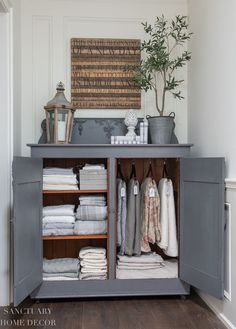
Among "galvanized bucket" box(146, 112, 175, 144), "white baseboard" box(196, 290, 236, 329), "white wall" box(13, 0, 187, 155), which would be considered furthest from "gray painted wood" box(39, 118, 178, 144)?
"white baseboard" box(196, 290, 236, 329)

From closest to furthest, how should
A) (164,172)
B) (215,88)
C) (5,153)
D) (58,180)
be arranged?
1. (215,88)
2. (5,153)
3. (58,180)
4. (164,172)

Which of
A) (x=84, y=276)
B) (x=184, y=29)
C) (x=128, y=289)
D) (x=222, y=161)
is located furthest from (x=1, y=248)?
(x=184, y=29)

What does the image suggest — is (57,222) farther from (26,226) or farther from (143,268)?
(143,268)

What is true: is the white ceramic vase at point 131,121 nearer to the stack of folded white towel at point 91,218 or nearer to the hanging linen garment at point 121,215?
the hanging linen garment at point 121,215

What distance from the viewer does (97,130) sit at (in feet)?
9.84

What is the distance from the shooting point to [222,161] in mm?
2141

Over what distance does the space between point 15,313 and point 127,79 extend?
217cm

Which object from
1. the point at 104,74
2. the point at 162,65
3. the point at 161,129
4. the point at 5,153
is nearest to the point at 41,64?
the point at 104,74

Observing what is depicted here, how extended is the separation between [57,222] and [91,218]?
0.90 feet

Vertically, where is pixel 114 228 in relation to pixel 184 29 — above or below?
below

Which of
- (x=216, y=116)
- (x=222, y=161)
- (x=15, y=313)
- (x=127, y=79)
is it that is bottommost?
(x=15, y=313)

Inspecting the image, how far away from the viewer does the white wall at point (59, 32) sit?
298 centimetres

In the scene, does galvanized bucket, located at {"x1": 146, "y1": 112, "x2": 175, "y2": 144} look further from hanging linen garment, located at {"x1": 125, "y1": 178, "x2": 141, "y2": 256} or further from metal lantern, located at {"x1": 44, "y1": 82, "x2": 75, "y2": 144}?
metal lantern, located at {"x1": 44, "y1": 82, "x2": 75, "y2": 144}

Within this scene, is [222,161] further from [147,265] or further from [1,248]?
[1,248]
